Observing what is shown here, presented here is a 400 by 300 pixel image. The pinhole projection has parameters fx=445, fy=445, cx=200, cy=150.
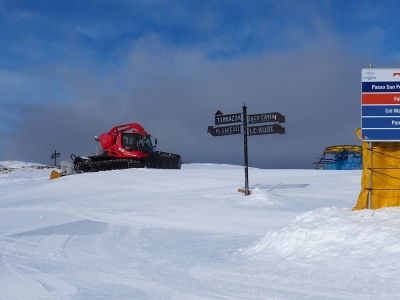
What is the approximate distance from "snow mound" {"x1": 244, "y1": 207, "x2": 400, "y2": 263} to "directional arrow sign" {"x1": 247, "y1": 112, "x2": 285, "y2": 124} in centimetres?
748

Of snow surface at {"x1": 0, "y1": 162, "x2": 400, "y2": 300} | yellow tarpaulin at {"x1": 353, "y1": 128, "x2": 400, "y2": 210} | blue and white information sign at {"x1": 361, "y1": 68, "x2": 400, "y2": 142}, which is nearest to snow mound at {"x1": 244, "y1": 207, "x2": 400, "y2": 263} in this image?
snow surface at {"x1": 0, "y1": 162, "x2": 400, "y2": 300}

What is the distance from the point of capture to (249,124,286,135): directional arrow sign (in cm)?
1519

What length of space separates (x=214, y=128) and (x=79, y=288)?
10.8 metres

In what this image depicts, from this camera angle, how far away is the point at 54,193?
20.0 meters

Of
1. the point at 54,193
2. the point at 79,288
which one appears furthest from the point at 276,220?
the point at 54,193

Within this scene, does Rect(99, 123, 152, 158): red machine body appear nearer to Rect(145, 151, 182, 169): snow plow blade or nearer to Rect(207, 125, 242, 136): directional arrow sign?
Rect(145, 151, 182, 169): snow plow blade

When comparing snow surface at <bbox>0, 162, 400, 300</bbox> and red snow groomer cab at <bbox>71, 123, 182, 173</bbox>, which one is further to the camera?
red snow groomer cab at <bbox>71, 123, 182, 173</bbox>

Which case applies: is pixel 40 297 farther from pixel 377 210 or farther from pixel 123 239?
pixel 377 210

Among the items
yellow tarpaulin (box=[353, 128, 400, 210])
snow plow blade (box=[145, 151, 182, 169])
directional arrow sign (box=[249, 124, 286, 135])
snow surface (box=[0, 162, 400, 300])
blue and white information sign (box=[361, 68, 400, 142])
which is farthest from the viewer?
snow plow blade (box=[145, 151, 182, 169])

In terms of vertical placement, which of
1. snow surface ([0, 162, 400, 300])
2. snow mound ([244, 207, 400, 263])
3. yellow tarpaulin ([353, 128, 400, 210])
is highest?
yellow tarpaulin ([353, 128, 400, 210])

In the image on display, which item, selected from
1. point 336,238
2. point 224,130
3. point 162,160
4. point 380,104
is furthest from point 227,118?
point 162,160

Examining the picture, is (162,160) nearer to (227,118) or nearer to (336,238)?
(227,118)

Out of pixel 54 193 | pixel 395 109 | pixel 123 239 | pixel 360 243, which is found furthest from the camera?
pixel 54 193

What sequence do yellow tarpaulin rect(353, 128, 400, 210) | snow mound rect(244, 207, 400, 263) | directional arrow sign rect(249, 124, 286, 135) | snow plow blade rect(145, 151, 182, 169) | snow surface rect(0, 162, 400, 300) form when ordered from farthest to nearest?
snow plow blade rect(145, 151, 182, 169)
directional arrow sign rect(249, 124, 286, 135)
yellow tarpaulin rect(353, 128, 400, 210)
snow mound rect(244, 207, 400, 263)
snow surface rect(0, 162, 400, 300)
